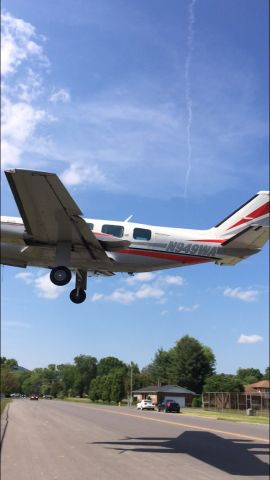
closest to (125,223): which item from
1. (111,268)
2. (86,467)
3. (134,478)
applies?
(111,268)

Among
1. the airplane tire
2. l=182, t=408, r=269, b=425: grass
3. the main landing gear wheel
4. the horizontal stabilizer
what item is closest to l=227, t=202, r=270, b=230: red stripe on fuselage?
the horizontal stabilizer

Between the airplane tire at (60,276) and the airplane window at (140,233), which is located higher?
the airplane window at (140,233)

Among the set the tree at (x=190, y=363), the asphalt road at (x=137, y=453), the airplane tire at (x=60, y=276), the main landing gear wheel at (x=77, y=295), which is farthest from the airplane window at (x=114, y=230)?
the asphalt road at (x=137, y=453)

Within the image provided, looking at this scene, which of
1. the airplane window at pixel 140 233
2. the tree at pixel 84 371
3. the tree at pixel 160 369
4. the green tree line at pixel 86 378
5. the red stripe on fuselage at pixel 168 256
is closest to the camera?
the green tree line at pixel 86 378

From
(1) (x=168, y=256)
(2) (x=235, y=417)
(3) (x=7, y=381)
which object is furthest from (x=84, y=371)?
(2) (x=235, y=417)

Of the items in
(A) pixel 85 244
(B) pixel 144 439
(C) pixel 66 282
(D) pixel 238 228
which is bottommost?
(B) pixel 144 439

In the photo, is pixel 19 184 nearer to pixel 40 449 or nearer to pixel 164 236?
pixel 164 236

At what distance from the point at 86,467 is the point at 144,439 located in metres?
24.9

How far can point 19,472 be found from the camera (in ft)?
160

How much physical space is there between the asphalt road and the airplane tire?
114 feet

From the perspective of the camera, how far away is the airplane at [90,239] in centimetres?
1038

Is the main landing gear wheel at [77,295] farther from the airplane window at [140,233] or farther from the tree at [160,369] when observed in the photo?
the tree at [160,369]

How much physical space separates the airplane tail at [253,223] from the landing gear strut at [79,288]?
12.1 feet

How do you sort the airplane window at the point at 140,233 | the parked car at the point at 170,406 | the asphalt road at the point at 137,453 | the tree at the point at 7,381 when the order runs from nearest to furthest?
the tree at the point at 7,381 < the airplane window at the point at 140,233 < the asphalt road at the point at 137,453 < the parked car at the point at 170,406
